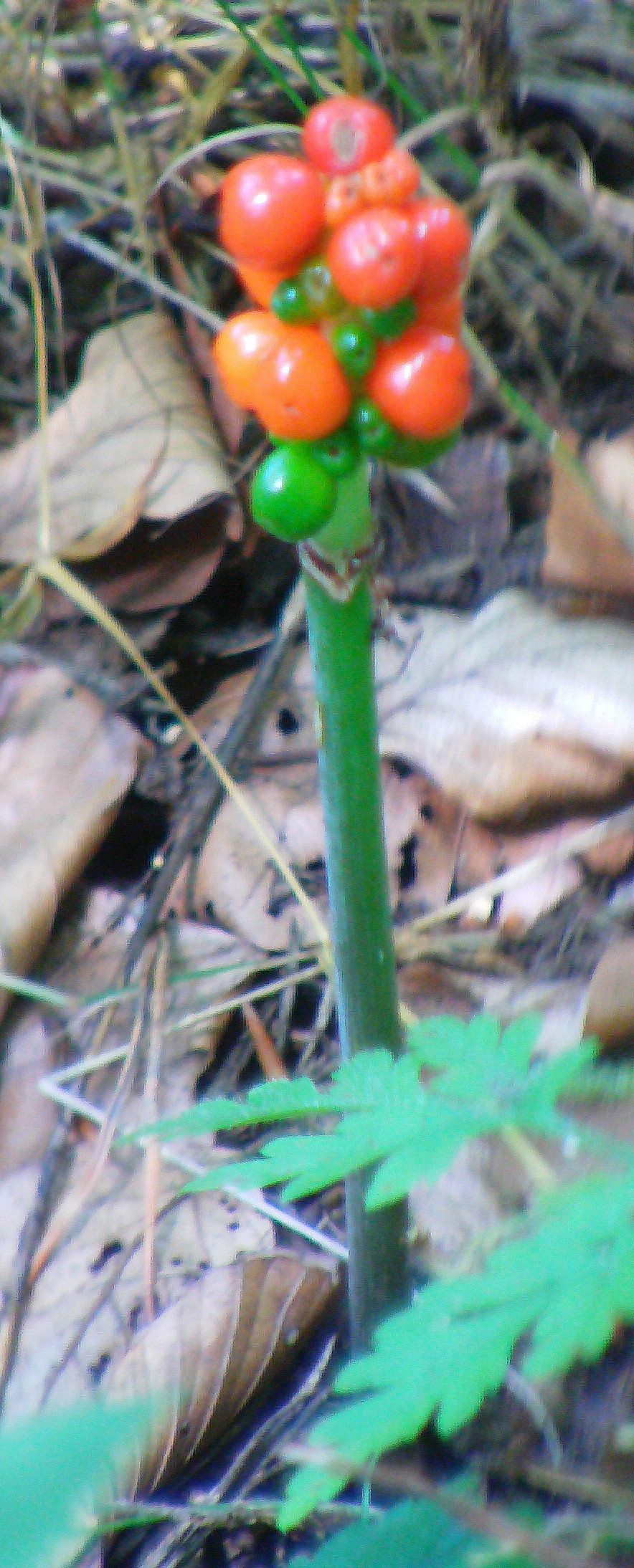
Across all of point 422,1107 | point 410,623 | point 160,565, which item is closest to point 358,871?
point 422,1107

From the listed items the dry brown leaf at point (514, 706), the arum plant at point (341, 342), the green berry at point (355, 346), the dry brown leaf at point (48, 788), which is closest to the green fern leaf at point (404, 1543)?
the arum plant at point (341, 342)

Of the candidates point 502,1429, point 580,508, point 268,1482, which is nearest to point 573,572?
point 580,508

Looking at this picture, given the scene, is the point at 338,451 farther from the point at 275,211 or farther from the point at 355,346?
the point at 275,211

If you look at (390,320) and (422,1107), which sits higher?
(390,320)

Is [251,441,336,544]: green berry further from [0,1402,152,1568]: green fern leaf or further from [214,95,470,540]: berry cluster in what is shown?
[0,1402,152,1568]: green fern leaf

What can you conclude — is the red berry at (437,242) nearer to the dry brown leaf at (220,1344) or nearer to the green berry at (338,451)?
the green berry at (338,451)

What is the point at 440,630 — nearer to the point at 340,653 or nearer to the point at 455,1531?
the point at 340,653

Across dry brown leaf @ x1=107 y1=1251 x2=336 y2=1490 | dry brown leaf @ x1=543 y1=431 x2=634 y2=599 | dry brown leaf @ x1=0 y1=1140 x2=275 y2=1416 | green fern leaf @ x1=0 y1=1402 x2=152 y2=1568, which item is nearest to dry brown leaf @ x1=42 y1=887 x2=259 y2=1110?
dry brown leaf @ x1=0 y1=1140 x2=275 y2=1416
